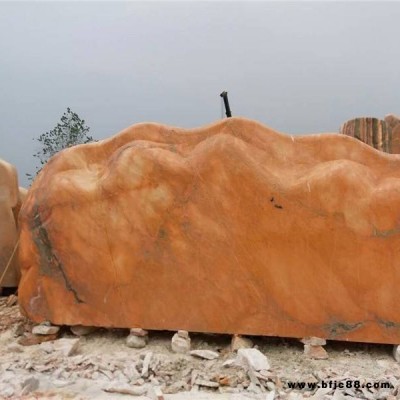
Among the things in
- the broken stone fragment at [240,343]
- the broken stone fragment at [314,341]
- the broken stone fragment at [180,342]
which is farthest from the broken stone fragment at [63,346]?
the broken stone fragment at [314,341]

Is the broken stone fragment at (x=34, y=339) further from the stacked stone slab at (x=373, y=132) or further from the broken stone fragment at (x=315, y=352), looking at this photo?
the stacked stone slab at (x=373, y=132)

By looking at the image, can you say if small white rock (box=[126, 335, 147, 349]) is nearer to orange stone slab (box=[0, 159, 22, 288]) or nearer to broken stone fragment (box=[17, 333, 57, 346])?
broken stone fragment (box=[17, 333, 57, 346])

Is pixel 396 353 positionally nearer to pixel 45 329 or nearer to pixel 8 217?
pixel 45 329

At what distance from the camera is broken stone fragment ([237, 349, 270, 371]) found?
2.69m

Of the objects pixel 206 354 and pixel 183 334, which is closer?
pixel 206 354

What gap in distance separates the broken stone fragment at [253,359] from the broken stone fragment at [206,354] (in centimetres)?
21

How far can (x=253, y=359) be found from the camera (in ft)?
9.02

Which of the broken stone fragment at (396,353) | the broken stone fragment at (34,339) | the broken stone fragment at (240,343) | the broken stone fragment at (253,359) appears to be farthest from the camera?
the broken stone fragment at (34,339)

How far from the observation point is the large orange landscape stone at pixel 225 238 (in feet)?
9.79

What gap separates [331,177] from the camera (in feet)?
9.83

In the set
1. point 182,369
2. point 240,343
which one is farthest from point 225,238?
point 182,369

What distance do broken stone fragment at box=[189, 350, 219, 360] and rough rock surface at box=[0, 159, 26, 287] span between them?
106 inches

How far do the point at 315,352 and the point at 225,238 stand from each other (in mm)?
1110

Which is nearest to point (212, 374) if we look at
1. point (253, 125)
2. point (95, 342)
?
point (95, 342)
